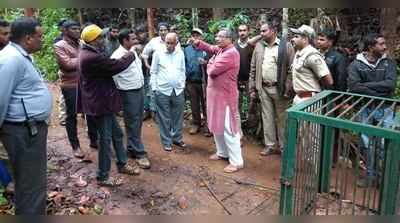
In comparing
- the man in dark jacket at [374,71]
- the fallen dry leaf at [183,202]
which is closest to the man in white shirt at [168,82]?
the fallen dry leaf at [183,202]

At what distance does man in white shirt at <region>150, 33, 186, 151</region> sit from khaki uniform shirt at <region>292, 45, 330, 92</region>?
1.51 m

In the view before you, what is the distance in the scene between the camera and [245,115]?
6.04 metres

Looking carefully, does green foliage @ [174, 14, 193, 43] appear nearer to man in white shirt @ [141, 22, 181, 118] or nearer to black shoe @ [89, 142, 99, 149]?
man in white shirt @ [141, 22, 181, 118]

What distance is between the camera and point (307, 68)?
4238mm

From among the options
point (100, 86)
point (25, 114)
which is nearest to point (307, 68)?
point (100, 86)

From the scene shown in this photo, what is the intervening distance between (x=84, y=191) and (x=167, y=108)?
1586 mm

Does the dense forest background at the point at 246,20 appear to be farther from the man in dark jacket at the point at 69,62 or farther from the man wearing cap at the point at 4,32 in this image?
the man wearing cap at the point at 4,32

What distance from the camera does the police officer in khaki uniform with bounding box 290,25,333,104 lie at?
4152mm

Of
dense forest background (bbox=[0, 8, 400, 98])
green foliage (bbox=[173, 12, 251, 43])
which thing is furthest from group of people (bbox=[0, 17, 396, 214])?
green foliage (bbox=[173, 12, 251, 43])

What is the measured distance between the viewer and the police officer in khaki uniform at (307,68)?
4152mm

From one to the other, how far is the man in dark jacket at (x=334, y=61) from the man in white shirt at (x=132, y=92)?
2.11 meters

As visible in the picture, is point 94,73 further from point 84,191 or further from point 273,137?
point 273,137

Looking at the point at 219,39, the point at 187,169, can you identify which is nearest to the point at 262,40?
the point at 219,39

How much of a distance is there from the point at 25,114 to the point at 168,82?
7.77ft
